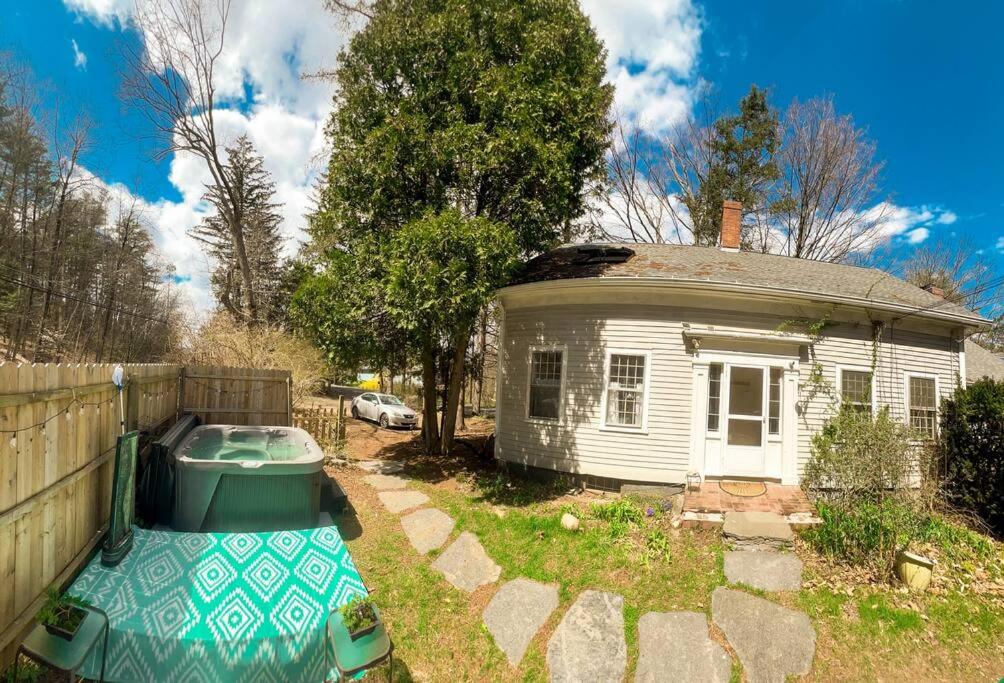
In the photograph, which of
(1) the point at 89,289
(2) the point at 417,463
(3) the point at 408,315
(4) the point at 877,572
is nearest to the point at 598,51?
(3) the point at 408,315

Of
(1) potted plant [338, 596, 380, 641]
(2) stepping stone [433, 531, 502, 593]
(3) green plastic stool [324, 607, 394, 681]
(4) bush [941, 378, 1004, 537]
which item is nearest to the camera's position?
(3) green plastic stool [324, 607, 394, 681]

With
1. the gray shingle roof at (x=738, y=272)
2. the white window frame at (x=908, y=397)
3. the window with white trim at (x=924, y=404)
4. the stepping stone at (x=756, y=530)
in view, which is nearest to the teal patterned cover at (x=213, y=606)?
the stepping stone at (x=756, y=530)

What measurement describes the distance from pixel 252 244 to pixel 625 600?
27986 millimetres

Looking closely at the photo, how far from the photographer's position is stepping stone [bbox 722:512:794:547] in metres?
6.61

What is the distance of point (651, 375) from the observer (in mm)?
8812

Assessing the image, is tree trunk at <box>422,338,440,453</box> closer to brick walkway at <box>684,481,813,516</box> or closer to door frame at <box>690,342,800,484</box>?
door frame at <box>690,342,800,484</box>

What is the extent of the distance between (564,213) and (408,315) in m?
4.11

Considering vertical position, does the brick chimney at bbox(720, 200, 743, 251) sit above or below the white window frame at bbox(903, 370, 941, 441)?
above

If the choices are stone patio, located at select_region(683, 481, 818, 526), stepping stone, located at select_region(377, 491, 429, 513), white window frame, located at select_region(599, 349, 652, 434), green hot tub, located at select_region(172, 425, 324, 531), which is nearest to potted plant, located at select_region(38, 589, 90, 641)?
green hot tub, located at select_region(172, 425, 324, 531)

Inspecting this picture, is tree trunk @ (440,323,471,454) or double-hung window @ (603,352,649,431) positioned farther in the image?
tree trunk @ (440,323,471,454)

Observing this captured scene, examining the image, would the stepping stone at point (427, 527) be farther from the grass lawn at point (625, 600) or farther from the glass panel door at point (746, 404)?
the glass panel door at point (746, 404)

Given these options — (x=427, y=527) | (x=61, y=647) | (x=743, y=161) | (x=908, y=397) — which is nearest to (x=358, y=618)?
(x=61, y=647)

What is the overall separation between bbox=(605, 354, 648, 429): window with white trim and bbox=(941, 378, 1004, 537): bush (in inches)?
182

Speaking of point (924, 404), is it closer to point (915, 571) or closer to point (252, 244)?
point (915, 571)
